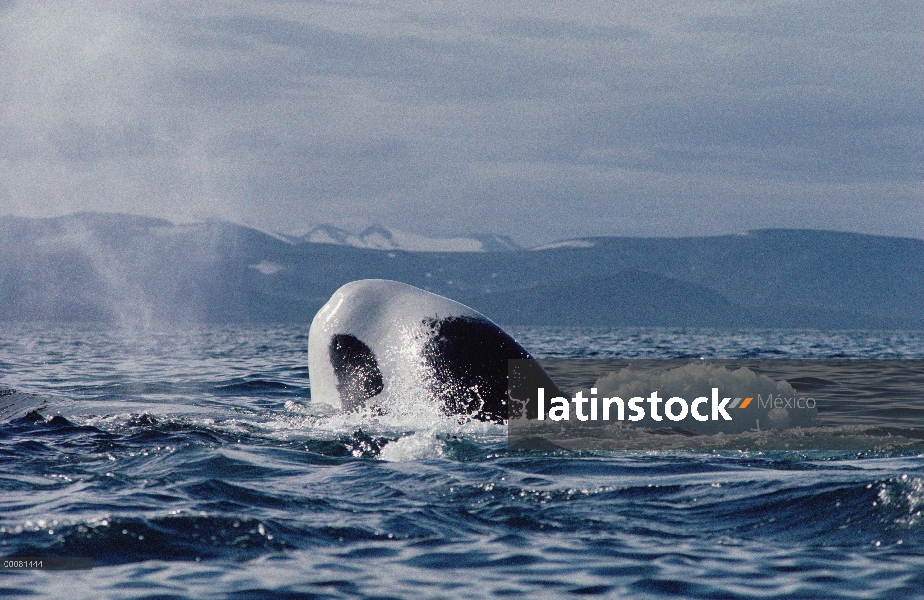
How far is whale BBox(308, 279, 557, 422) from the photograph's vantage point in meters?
11.4

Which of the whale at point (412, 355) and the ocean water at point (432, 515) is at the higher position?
the whale at point (412, 355)

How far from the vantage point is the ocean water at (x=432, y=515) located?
664 centimetres

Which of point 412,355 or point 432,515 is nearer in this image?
point 432,515

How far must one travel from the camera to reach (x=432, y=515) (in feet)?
26.7

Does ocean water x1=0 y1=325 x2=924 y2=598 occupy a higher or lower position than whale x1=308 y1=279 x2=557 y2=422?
lower

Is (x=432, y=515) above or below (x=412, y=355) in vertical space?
below

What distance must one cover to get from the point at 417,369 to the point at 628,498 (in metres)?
3.33

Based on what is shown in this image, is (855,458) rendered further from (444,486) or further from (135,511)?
(135,511)

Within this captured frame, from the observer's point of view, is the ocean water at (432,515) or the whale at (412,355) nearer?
the ocean water at (432,515)

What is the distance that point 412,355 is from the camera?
11500 millimetres

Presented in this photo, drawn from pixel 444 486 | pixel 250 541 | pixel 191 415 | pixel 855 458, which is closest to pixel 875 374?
pixel 855 458

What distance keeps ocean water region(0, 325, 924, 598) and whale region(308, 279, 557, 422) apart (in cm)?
26

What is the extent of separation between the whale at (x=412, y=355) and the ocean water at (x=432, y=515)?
0.26 meters

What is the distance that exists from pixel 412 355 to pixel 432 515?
353 centimetres
